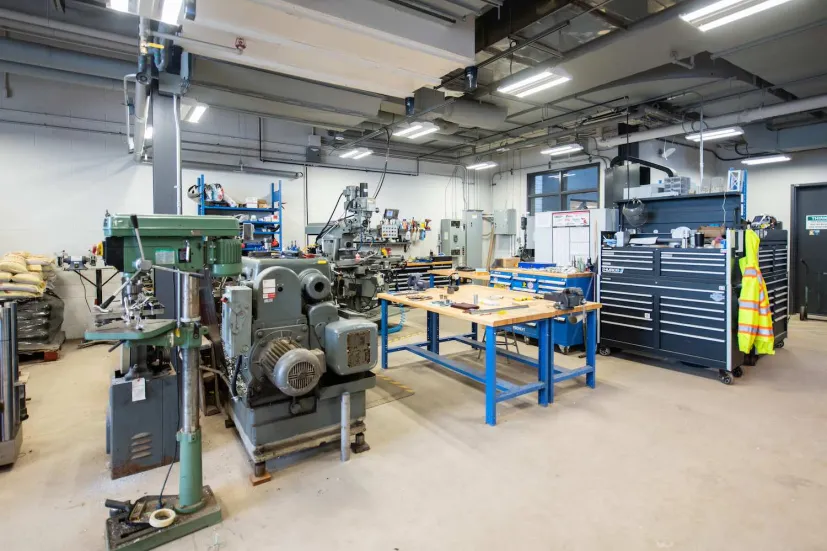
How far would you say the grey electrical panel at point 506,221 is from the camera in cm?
895

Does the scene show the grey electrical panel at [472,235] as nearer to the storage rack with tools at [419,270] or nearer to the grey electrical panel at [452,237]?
the grey electrical panel at [452,237]

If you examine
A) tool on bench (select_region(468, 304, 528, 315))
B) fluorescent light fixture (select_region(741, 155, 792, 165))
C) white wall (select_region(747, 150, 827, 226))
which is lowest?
tool on bench (select_region(468, 304, 528, 315))

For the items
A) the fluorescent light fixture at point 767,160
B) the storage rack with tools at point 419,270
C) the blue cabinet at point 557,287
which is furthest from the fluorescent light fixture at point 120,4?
the fluorescent light fixture at point 767,160

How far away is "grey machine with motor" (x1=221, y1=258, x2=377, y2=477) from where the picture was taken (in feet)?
7.06

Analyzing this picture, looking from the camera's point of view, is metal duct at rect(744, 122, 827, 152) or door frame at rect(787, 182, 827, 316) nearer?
metal duct at rect(744, 122, 827, 152)

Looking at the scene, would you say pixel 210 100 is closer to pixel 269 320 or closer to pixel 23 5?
pixel 23 5

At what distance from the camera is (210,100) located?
434 centimetres

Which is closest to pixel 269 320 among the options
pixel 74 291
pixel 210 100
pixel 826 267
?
pixel 210 100

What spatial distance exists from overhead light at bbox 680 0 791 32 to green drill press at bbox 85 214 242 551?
3.31 m

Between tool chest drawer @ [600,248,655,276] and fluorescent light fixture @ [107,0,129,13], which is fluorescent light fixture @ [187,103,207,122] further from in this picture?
tool chest drawer @ [600,248,655,276]

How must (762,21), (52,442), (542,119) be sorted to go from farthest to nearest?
(542,119) → (762,21) → (52,442)

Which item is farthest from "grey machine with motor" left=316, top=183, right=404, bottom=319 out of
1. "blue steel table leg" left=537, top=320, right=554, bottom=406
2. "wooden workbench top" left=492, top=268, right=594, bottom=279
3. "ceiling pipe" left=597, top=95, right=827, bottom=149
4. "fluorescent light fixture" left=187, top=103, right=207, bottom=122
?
"ceiling pipe" left=597, top=95, right=827, bottom=149

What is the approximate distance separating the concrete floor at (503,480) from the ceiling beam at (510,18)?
3133mm

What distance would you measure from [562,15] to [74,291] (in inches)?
248
